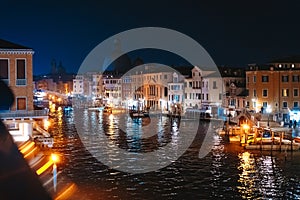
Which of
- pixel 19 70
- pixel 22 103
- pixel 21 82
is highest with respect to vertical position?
pixel 19 70

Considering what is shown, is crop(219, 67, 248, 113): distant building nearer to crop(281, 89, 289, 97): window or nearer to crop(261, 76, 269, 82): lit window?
crop(261, 76, 269, 82): lit window

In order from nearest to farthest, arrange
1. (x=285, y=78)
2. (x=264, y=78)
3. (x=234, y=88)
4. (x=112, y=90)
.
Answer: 1. (x=285, y=78)
2. (x=264, y=78)
3. (x=234, y=88)
4. (x=112, y=90)

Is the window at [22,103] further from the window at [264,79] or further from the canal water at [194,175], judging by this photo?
the window at [264,79]

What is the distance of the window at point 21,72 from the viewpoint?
23391mm

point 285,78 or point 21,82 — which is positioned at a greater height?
point 285,78

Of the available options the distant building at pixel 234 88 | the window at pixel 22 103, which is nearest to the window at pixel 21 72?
the window at pixel 22 103

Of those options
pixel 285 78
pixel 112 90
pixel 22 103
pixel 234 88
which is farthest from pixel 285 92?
pixel 112 90

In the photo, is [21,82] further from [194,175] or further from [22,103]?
[194,175]

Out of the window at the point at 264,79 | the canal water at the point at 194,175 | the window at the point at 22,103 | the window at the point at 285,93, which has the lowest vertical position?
the canal water at the point at 194,175

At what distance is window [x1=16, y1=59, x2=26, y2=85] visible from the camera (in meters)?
23.4

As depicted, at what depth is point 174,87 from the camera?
198ft

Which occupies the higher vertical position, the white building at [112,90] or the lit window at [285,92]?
the white building at [112,90]

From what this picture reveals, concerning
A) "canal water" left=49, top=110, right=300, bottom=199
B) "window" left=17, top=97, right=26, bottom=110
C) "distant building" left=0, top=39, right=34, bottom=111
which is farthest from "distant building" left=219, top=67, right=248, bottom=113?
"window" left=17, top=97, right=26, bottom=110

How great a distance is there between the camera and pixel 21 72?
23.6 metres
